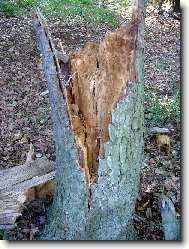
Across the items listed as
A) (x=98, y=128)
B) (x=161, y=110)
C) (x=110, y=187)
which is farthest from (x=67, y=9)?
(x=110, y=187)

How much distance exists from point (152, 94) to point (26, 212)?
2685 mm

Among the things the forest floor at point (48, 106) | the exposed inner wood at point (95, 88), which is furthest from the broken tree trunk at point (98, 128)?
the forest floor at point (48, 106)

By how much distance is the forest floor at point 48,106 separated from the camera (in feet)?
10.9

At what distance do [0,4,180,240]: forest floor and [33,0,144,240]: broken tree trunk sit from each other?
1.85 ft

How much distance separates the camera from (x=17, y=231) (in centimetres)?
313

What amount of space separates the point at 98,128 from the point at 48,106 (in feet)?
8.51

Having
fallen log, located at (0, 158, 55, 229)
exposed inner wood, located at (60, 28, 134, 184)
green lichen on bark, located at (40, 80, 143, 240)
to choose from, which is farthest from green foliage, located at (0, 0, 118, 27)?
green lichen on bark, located at (40, 80, 143, 240)

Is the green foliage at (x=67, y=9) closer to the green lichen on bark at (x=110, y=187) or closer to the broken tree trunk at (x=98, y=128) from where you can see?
the broken tree trunk at (x=98, y=128)

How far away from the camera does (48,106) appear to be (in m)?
5.04

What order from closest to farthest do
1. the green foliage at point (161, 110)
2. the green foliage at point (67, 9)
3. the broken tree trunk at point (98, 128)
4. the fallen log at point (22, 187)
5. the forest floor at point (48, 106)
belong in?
the broken tree trunk at point (98, 128) < the fallen log at point (22, 187) < the forest floor at point (48, 106) < the green foliage at point (161, 110) < the green foliage at point (67, 9)

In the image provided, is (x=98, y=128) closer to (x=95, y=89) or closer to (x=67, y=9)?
(x=95, y=89)

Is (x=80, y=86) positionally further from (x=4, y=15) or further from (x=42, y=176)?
(x=4, y=15)

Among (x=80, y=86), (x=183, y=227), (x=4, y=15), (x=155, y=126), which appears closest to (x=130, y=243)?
(x=183, y=227)

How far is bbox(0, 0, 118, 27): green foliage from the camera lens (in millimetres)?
8281
